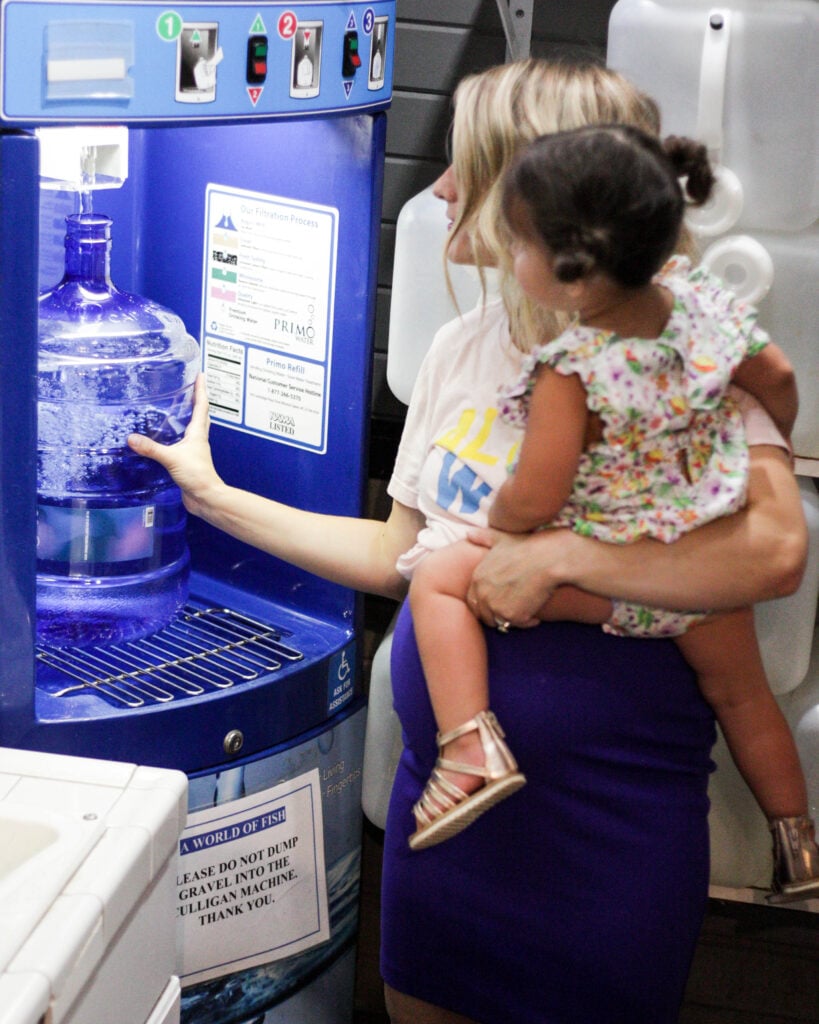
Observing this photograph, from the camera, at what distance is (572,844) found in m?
1.58

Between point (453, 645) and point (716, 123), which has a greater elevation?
point (716, 123)

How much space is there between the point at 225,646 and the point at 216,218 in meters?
0.63

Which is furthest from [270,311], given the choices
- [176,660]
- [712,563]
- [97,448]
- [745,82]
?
[712,563]

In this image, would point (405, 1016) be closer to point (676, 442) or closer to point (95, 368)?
point (676, 442)

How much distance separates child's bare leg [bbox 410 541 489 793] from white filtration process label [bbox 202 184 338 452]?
0.53m

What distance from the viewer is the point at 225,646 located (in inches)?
79.3

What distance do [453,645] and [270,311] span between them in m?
0.71

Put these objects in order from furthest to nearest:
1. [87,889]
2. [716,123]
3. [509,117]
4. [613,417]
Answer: [716,123]
[509,117]
[613,417]
[87,889]

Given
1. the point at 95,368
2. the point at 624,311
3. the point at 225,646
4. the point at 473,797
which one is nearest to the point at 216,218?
the point at 95,368

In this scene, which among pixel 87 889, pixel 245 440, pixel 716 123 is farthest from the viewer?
pixel 245 440

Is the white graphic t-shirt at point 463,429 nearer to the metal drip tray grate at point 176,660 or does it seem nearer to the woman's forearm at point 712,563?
the woman's forearm at point 712,563

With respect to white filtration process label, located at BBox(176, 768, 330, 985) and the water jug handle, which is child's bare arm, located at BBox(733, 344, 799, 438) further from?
white filtration process label, located at BBox(176, 768, 330, 985)

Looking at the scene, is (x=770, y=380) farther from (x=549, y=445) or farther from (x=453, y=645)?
(x=453, y=645)

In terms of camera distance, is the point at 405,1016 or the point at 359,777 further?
the point at 359,777
